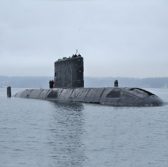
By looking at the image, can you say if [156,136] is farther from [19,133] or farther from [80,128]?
[19,133]

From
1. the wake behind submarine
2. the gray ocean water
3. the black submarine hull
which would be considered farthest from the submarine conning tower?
the gray ocean water

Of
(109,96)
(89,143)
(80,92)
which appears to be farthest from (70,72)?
(89,143)

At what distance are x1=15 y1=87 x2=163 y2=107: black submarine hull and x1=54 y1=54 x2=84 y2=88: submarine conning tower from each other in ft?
2.71

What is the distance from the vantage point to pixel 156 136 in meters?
27.0

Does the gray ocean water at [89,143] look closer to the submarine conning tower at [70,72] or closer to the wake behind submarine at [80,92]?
the wake behind submarine at [80,92]

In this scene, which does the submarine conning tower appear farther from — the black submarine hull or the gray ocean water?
the gray ocean water

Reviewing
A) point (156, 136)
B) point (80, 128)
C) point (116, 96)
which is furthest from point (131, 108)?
point (156, 136)

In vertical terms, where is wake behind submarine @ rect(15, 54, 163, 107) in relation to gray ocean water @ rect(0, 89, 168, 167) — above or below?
above

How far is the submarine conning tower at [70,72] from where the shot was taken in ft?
181

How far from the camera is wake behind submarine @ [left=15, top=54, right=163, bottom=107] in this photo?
4681cm

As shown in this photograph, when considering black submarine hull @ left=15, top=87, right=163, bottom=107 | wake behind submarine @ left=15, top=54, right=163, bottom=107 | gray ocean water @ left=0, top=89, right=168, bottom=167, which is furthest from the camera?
wake behind submarine @ left=15, top=54, right=163, bottom=107

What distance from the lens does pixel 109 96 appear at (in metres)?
49.8

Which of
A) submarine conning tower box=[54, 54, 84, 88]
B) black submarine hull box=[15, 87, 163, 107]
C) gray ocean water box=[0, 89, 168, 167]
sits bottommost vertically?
gray ocean water box=[0, 89, 168, 167]

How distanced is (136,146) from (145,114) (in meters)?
18.0
